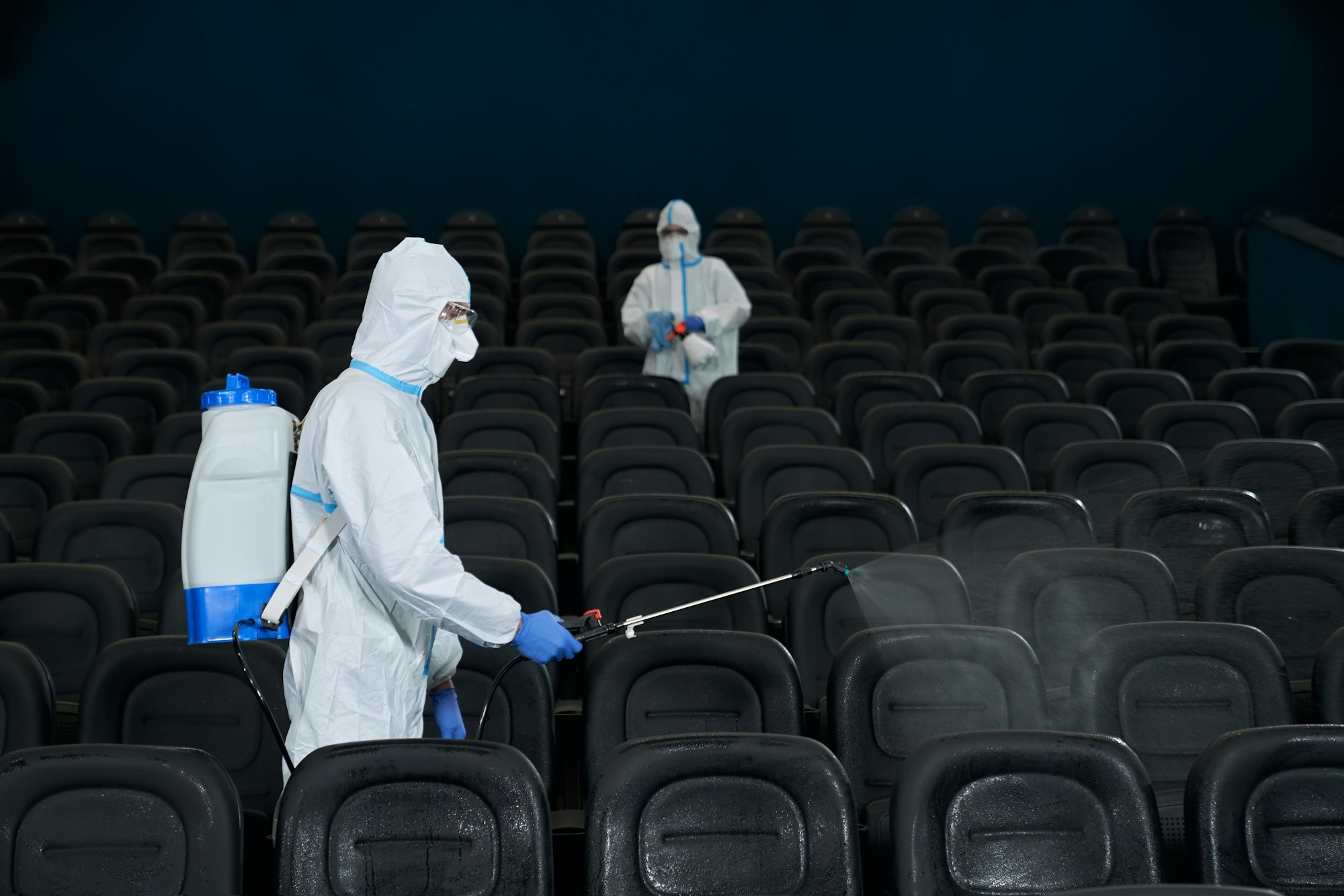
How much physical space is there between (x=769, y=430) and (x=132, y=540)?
2204mm

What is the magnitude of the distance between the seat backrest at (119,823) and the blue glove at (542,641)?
559 mm

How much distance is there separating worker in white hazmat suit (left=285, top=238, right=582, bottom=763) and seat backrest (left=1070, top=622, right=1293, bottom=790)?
122 cm

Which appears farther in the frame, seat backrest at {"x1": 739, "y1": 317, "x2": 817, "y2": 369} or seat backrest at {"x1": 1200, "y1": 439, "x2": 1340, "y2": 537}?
seat backrest at {"x1": 739, "y1": 317, "x2": 817, "y2": 369}

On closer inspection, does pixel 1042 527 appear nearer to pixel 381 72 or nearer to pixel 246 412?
pixel 246 412

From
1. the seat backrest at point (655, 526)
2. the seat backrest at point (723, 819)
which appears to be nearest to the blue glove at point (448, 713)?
the seat backrest at point (723, 819)

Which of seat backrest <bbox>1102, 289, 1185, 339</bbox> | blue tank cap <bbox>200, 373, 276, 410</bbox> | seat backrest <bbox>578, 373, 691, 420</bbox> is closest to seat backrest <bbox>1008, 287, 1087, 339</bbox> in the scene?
seat backrest <bbox>1102, 289, 1185, 339</bbox>

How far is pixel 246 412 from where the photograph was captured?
2.49m

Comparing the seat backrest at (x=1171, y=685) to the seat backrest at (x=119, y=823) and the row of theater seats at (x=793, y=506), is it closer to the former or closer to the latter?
the row of theater seats at (x=793, y=506)

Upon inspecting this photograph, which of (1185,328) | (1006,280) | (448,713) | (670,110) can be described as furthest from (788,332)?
(448,713)

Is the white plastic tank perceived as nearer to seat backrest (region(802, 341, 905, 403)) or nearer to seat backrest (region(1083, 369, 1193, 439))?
seat backrest (region(802, 341, 905, 403))

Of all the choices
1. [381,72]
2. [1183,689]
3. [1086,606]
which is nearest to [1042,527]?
[1086,606]

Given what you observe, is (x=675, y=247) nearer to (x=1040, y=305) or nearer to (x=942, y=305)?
(x=942, y=305)

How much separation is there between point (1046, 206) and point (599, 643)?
7.66 metres

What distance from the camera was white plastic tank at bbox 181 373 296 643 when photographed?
241 centimetres
